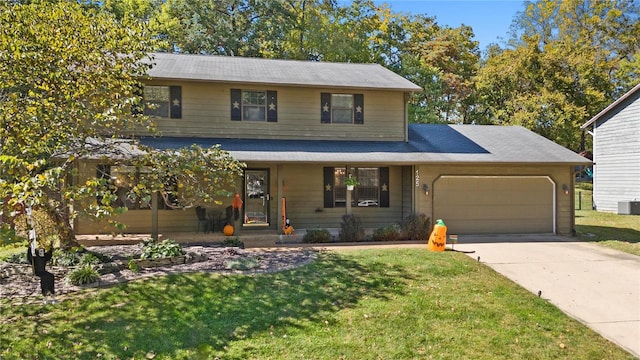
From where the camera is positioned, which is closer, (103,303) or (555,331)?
(555,331)

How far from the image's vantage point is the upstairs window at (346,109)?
42.2 feet

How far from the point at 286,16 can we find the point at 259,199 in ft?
59.3

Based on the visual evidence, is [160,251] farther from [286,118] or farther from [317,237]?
[286,118]

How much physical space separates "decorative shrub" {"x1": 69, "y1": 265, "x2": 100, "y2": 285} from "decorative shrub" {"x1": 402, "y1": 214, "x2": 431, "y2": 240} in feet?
25.9

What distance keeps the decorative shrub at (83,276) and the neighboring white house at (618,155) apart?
19946 mm

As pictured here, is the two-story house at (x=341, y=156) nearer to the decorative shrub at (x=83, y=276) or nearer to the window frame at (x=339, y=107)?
the window frame at (x=339, y=107)

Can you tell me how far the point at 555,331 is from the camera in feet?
17.0

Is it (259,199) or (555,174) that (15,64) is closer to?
(259,199)

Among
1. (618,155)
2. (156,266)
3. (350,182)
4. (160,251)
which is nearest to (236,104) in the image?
(350,182)

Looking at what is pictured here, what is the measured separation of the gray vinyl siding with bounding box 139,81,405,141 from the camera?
39.1 ft

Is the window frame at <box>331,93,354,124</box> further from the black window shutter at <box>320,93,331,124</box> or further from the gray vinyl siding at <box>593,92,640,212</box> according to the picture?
the gray vinyl siding at <box>593,92,640,212</box>

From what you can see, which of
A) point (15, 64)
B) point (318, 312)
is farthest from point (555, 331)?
point (15, 64)

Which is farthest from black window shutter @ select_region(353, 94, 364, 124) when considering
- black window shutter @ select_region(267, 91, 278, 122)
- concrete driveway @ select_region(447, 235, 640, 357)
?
concrete driveway @ select_region(447, 235, 640, 357)

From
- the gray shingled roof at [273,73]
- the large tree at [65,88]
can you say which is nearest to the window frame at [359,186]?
the gray shingled roof at [273,73]
